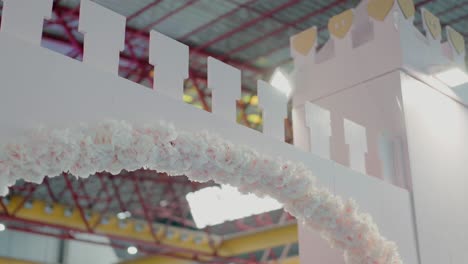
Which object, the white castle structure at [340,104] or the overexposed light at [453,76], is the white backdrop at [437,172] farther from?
the overexposed light at [453,76]

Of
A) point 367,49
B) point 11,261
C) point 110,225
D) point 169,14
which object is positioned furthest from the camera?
point 110,225

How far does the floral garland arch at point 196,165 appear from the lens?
4246 mm

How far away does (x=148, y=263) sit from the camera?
70.5ft

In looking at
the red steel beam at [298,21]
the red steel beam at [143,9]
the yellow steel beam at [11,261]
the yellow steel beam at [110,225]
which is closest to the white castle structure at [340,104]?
the red steel beam at [298,21]

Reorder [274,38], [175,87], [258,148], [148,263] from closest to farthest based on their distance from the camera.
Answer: [175,87] < [258,148] < [274,38] < [148,263]

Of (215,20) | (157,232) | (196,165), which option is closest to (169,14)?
(215,20)

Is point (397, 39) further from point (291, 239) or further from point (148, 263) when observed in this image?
point (148, 263)

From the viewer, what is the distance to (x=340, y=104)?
818 centimetres

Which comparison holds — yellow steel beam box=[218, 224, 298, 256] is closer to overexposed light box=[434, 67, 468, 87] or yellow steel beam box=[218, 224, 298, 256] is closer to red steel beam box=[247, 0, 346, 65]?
red steel beam box=[247, 0, 346, 65]

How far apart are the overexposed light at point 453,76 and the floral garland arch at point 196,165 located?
2.48 meters

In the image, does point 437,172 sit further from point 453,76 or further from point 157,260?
point 157,260

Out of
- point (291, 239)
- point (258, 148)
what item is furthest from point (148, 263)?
point (258, 148)

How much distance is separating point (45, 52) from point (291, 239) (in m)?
14.5

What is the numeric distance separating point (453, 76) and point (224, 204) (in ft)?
29.7
